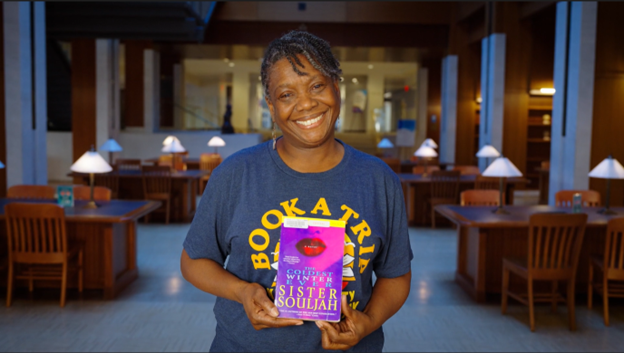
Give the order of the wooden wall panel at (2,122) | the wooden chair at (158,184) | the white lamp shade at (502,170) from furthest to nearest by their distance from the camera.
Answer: the wooden chair at (158,184) < the wooden wall panel at (2,122) < the white lamp shade at (502,170)

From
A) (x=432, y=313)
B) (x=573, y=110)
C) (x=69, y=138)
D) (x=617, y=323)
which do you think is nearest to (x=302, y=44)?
(x=432, y=313)

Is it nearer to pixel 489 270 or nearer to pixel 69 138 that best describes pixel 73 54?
pixel 69 138

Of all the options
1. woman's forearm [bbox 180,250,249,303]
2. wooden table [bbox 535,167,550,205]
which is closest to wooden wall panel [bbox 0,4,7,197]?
woman's forearm [bbox 180,250,249,303]

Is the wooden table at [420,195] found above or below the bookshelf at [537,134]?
below

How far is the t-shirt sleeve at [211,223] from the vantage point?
4.82ft

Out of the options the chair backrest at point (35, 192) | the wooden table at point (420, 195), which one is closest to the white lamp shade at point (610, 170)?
the wooden table at point (420, 195)

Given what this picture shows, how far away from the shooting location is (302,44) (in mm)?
1430

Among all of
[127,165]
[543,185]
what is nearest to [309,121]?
[127,165]

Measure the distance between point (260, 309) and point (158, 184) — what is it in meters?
7.85

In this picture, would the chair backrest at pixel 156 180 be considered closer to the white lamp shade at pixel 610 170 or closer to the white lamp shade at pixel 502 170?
the white lamp shade at pixel 502 170

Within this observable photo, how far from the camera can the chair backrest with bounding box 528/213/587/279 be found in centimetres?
426

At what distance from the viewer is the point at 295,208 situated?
4.62ft

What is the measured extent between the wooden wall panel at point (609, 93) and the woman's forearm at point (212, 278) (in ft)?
25.1

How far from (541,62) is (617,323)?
29.3ft
